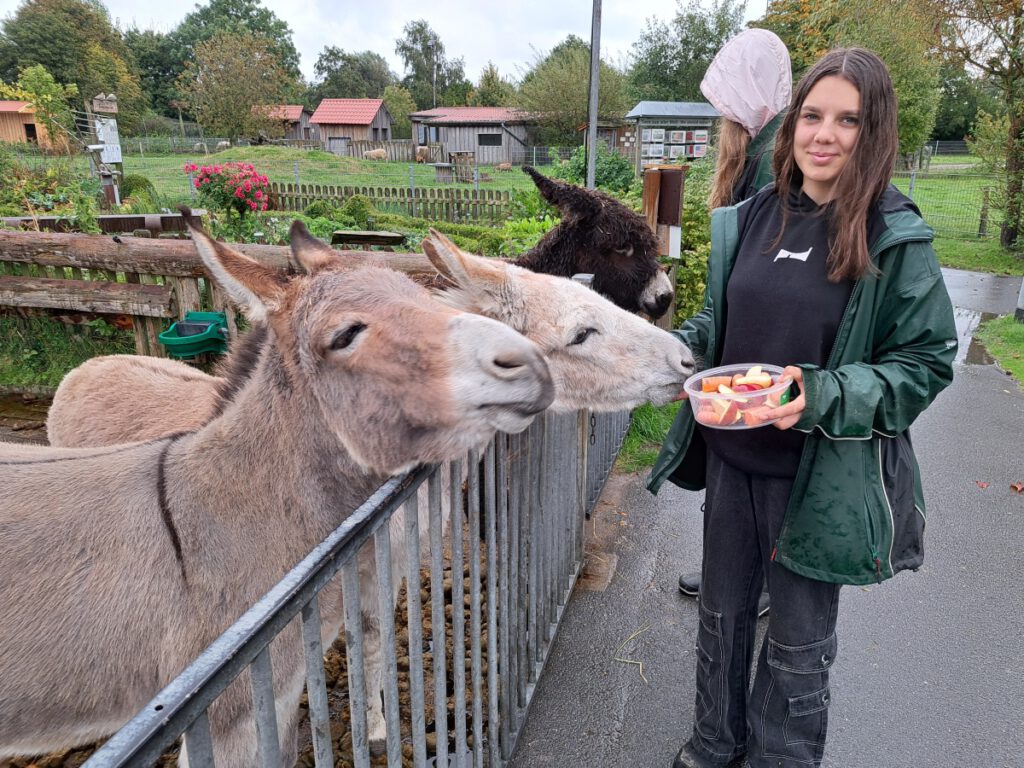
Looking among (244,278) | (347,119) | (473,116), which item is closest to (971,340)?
(244,278)

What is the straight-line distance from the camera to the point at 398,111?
226ft

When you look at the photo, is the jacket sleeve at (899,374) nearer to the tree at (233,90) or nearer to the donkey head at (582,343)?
the donkey head at (582,343)

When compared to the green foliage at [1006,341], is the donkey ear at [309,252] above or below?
above

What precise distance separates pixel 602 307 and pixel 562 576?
5.63 ft

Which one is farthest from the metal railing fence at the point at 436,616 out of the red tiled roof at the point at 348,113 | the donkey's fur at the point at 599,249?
the red tiled roof at the point at 348,113

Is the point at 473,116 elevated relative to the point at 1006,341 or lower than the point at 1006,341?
elevated

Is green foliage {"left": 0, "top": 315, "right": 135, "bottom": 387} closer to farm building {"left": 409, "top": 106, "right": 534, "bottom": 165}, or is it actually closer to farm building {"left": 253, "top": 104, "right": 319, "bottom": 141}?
farm building {"left": 409, "top": 106, "right": 534, "bottom": 165}

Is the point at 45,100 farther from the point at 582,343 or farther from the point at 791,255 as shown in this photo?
the point at 791,255

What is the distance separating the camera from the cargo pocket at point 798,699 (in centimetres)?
220

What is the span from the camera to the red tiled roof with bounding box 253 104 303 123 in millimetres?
50000

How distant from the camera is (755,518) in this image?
93.0 inches

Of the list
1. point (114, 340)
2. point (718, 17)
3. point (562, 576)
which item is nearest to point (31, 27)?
point (718, 17)

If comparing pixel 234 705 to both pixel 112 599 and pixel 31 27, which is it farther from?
pixel 31 27

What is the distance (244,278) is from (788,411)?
1.60 m
